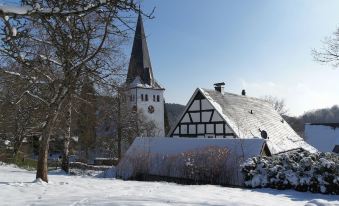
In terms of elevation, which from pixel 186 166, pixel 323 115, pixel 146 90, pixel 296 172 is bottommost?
pixel 296 172

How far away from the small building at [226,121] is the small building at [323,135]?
14671 mm

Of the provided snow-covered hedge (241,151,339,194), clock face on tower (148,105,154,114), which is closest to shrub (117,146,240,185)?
snow-covered hedge (241,151,339,194)

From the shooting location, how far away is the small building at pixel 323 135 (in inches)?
1729

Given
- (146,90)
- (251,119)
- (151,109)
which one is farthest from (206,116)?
(151,109)

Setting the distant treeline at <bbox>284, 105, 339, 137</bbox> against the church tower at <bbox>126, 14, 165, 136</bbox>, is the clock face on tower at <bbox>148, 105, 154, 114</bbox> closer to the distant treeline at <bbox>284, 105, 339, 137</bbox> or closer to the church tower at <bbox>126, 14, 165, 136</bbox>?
the church tower at <bbox>126, 14, 165, 136</bbox>

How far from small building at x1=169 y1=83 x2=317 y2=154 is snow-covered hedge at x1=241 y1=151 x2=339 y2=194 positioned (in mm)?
11640

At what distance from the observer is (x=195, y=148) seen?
18.9m

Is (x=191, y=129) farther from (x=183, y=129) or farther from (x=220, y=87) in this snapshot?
(x=220, y=87)

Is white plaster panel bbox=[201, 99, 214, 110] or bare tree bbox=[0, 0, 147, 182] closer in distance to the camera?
bare tree bbox=[0, 0, 147, 182]

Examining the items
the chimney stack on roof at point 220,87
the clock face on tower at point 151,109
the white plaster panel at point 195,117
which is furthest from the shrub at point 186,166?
the clock face on tower at point 151,109

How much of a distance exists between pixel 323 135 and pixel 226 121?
22.5 m

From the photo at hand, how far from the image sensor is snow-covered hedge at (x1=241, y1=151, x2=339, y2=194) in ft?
40.9

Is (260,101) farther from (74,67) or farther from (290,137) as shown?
(74,67)

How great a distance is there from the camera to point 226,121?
86.4 ft
